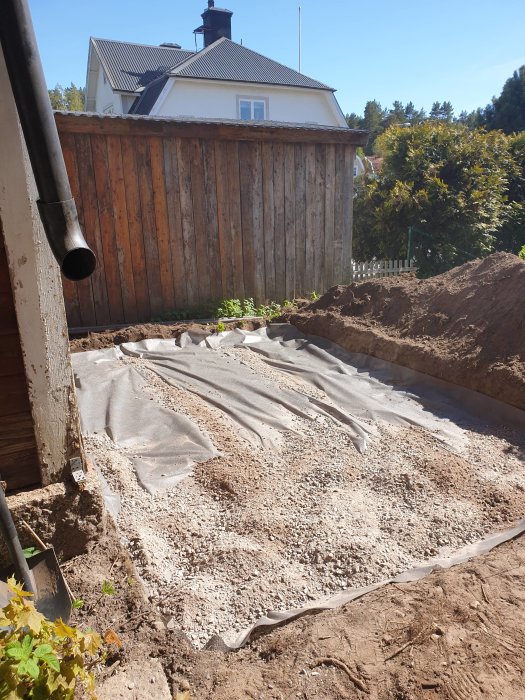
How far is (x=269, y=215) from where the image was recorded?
7664mm

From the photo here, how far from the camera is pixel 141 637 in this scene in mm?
1936

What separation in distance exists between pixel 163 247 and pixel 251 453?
4.32 meters

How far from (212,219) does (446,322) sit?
3594 mm

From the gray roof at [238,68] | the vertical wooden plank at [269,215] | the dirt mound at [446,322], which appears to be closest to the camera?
the dirt mound at [446,322]

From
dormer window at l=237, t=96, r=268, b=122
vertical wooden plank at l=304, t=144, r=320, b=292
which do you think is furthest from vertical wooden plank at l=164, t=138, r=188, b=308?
dormer window at l=237, t=96, r=268, b=122

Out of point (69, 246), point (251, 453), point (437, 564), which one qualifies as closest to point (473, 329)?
point (251, 453)

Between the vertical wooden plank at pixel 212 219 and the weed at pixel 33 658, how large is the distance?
6.39 m

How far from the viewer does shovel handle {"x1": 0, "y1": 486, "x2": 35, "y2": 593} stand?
1523mm

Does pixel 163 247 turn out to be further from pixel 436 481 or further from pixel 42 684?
pixel 42 684

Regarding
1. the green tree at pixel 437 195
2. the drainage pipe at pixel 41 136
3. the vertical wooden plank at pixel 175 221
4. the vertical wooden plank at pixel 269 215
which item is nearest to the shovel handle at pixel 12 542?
the drainage pipe at pixel 41 136

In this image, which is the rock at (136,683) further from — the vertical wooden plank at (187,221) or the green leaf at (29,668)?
the vertical wooden plank at (187,221)

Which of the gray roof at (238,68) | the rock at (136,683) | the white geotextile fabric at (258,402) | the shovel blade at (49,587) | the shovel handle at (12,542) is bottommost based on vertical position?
the white geotextile fabric at (258,402)

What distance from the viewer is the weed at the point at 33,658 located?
112 centimetres

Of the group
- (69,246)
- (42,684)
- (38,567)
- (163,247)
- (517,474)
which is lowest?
(517,474)
